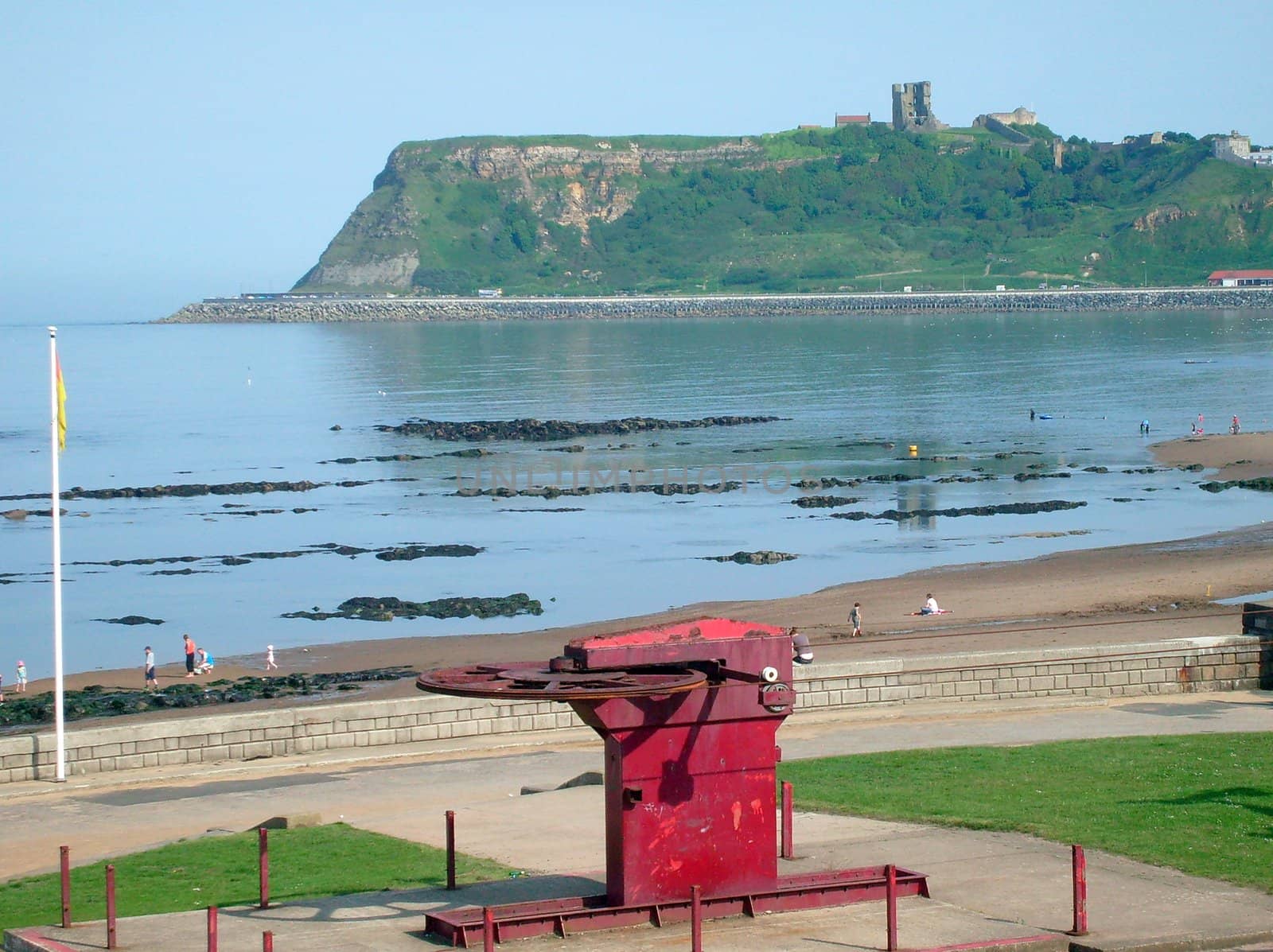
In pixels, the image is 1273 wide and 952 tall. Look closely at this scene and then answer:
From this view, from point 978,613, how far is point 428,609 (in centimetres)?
1467

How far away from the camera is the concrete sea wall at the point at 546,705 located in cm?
2119

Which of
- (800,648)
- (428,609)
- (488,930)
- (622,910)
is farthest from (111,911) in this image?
(428,609)

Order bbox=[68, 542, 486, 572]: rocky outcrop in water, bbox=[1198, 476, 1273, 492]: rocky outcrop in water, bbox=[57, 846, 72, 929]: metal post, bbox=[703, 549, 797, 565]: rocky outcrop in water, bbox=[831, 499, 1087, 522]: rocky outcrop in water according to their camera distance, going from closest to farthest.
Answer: bbox=[57, 846, 72, 929]: metal post < bbox=[703, 549, 797, 565]: rocky outcrop in water < bbox=[68, 542, 486, 572]: rocky outcrop in water < bbox=[831, 499, 1087, 522]: rocky outcrop in water < bbox=[1198, 476, 1273, 492]: rocky outcrop in water

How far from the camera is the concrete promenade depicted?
12062mm

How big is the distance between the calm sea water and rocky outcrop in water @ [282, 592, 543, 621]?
0.64 m

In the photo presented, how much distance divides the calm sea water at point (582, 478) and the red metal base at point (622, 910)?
96.1 feet

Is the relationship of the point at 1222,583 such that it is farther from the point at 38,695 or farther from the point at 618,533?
the point at 38,695

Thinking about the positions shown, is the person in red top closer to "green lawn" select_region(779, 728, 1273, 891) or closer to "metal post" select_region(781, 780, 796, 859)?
"green lawn" select_region(779, 728, 1273, 891)

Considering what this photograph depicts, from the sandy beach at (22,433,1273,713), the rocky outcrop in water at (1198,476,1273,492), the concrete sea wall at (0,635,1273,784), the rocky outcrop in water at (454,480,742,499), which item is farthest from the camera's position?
the rocky outcrop in water at (454,480,742,499)

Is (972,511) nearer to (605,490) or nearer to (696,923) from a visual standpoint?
(605,490)

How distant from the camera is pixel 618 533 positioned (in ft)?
191

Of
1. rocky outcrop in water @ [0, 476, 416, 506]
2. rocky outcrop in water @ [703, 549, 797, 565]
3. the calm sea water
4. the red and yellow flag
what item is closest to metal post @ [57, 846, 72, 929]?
the red and yellow flag

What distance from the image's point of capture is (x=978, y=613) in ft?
133

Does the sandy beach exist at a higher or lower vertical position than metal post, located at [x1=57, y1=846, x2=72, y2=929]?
lower
